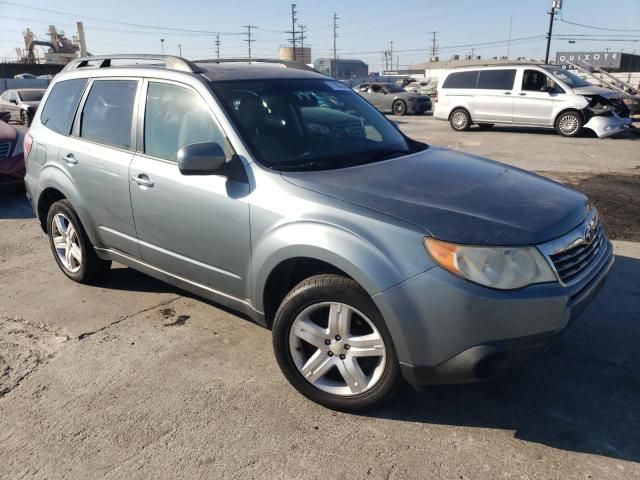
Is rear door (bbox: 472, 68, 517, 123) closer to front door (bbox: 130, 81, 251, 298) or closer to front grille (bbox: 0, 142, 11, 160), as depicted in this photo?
front grille (bbox: 0, 142, 11, 160)

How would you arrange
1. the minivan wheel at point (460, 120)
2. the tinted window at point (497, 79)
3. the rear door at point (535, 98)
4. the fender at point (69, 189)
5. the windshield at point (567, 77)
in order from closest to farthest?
the fender at point (69, 189), the windshield at point (567, 77), the rear door at point (535, 98), the tinted window at point (497, 79), the minivan wheel at point (460, 120)

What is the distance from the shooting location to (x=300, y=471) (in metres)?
2.51

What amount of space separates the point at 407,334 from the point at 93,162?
2.84m

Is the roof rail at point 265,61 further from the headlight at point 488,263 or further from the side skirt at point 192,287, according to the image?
the headlight at point 488,263

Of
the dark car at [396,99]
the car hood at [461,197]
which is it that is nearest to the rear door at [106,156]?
the car hood at [461,197]

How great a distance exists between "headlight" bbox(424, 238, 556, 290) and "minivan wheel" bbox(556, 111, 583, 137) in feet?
44.9

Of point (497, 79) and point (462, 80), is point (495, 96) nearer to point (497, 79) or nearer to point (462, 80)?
point (497, 79)

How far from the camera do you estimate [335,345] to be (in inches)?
113

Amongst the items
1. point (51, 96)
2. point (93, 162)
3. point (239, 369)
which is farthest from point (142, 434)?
point (51, 96)

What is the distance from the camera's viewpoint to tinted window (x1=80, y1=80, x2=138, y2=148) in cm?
396

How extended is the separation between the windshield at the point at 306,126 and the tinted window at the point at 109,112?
870 millimetres

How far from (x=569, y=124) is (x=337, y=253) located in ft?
46.2

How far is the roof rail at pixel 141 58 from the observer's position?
3686 millimetres

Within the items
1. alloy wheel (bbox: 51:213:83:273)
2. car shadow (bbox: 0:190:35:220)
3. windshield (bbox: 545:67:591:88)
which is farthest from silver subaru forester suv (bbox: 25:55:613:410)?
windshield (bbox: 545:67:591:88)
